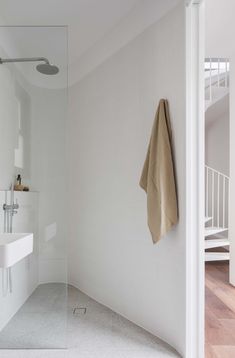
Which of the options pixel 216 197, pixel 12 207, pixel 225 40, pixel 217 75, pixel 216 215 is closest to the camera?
pixel 12 207

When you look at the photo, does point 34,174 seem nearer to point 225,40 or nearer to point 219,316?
point 219,316

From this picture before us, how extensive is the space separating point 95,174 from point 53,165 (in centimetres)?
82

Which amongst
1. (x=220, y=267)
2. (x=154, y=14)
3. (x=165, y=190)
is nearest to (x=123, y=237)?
(x=165, y=190)

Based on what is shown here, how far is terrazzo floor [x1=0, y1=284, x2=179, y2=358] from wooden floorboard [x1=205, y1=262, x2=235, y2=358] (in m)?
0.34

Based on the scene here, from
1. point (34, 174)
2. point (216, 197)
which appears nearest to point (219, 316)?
point (34, 174)

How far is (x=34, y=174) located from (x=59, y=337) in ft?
3.73

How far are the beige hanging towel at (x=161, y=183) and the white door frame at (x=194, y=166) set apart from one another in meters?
0.12

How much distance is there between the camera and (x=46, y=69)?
223 cm

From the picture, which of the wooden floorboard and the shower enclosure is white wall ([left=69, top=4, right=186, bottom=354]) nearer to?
the wooden floorboard

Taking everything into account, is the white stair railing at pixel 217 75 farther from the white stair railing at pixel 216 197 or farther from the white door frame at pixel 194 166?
the white door frame at pixel 194 166

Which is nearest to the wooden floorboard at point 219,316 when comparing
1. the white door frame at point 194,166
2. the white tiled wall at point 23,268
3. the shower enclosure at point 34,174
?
the white door frame at point 194,166

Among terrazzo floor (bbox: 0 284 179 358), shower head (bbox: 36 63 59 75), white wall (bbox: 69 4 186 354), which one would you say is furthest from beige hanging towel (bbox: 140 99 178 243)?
shower head (bbox: 36 63 59 75)

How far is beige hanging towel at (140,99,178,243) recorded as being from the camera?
199 centimetres

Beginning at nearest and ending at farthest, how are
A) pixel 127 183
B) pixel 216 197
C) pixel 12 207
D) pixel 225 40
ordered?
pixel 12 207
pixel 127 183
pixel 225 40
pixel 216 197
